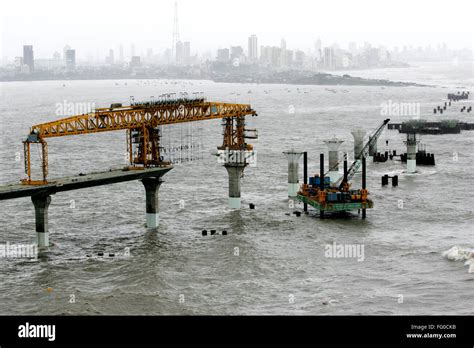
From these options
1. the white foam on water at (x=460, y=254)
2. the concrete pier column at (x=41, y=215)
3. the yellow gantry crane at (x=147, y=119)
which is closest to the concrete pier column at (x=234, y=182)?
the yellow gantry crane at (x=147, y=119)

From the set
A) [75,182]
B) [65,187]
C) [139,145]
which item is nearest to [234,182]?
[139,145]

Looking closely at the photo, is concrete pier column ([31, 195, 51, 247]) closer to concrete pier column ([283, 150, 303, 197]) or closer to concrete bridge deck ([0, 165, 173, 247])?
concrete bridge deck ([0, 165, 173, 247])

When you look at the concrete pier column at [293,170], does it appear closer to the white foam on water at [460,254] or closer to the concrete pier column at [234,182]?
the concrete pier column at [234,182]

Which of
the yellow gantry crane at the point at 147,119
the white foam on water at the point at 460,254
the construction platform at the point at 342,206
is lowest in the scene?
the white foam on water at the point at 460,254

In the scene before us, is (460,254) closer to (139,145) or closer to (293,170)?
(293,170)
